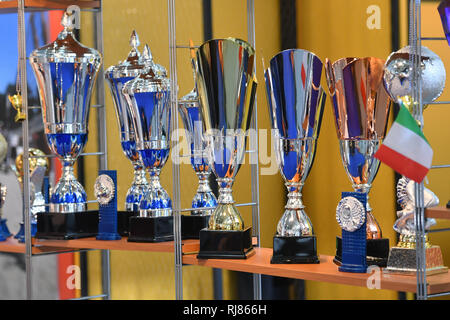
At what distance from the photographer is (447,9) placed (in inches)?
66.7

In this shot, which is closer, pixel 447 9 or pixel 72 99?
pixel 447 9

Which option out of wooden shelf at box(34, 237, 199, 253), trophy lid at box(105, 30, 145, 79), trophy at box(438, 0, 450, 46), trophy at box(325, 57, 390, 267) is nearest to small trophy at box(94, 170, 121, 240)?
wooden shelf at box(34, 237, 199, 253)

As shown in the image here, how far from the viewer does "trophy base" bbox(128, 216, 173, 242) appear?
232cm

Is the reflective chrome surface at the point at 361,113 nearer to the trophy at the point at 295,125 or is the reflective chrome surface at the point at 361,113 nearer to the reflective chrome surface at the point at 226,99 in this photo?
the trophy at the point at 295,125

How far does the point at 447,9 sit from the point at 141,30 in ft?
7.47

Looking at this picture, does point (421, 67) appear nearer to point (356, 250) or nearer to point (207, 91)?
point (356, 250)

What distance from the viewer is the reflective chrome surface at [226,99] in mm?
2055

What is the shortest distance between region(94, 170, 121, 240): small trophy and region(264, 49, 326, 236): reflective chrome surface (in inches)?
27.7

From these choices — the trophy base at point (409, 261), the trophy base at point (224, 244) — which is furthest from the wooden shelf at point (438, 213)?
the trophy base at point (224, 244)

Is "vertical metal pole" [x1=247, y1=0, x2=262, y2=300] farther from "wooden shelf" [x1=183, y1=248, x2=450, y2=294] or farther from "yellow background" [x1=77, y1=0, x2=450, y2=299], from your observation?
"yellow background" [x1=77, y1=0, x2=450, y2=299]

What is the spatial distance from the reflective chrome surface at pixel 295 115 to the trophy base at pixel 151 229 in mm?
484

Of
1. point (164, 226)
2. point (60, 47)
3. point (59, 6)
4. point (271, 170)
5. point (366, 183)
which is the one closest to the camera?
point (366, 183)

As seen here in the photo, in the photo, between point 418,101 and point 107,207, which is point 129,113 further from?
point 418,101

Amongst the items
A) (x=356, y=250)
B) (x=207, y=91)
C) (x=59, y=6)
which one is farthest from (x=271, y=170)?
(x=356, y=250)
